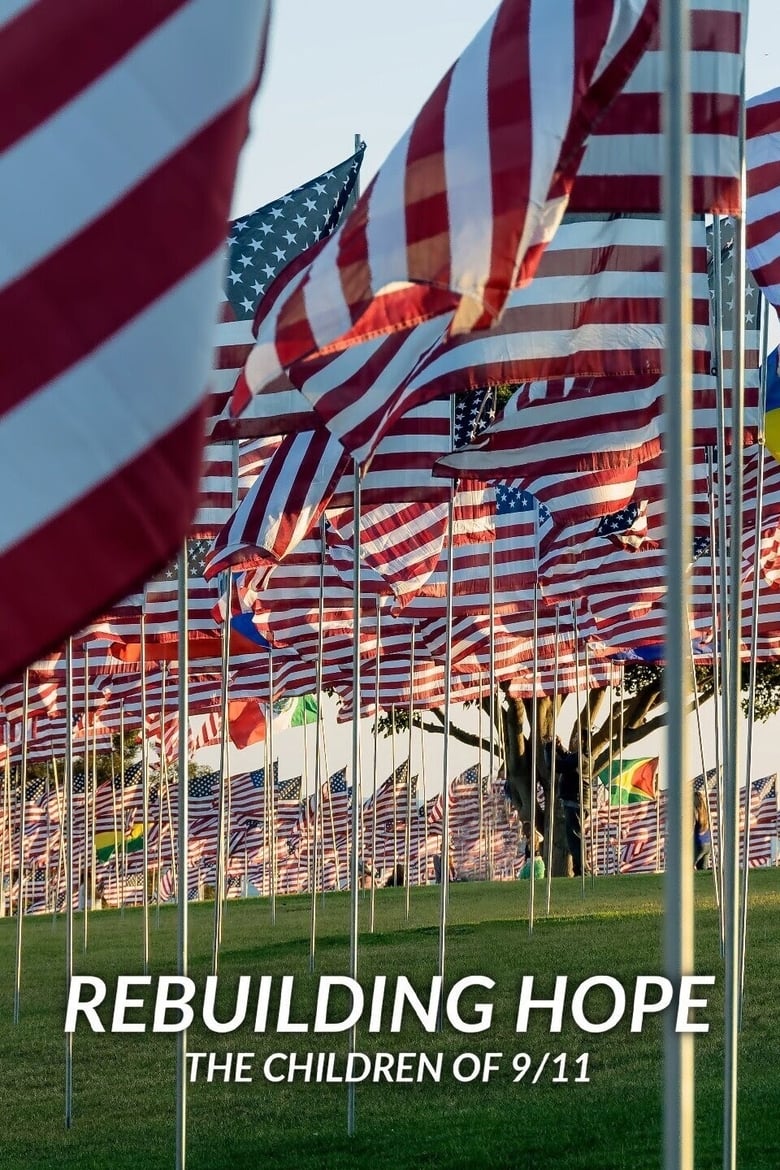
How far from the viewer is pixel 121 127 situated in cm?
345

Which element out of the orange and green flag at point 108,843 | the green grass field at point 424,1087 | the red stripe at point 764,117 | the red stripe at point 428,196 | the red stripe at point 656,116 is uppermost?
the red stripe at point 764,117

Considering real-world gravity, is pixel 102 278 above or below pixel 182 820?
above

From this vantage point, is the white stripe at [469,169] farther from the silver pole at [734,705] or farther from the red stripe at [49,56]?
the red stripe at [49,56]

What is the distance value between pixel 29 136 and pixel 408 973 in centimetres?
1445

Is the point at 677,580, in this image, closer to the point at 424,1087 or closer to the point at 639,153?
the point at 639,153

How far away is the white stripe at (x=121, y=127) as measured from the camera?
3.37m

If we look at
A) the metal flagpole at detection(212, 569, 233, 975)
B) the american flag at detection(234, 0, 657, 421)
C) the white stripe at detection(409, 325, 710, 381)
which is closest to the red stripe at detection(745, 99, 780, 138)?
the white stripe at detection(409, 325, 710, 381)

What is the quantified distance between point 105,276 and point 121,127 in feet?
1.03

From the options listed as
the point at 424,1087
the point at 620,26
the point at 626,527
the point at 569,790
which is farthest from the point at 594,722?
the point at 620,26

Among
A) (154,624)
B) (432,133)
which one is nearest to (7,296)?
(432,133)

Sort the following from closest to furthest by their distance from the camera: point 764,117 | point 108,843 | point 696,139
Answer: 1. point 696,139
2. point 764,117
3. point 108,843

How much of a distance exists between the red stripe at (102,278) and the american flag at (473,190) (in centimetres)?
166

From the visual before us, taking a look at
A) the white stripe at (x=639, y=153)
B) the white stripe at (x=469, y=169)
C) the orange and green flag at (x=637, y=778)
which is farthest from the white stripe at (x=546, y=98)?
the orange and green flag at (x=637, y=778)

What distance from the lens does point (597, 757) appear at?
46.8 metres
